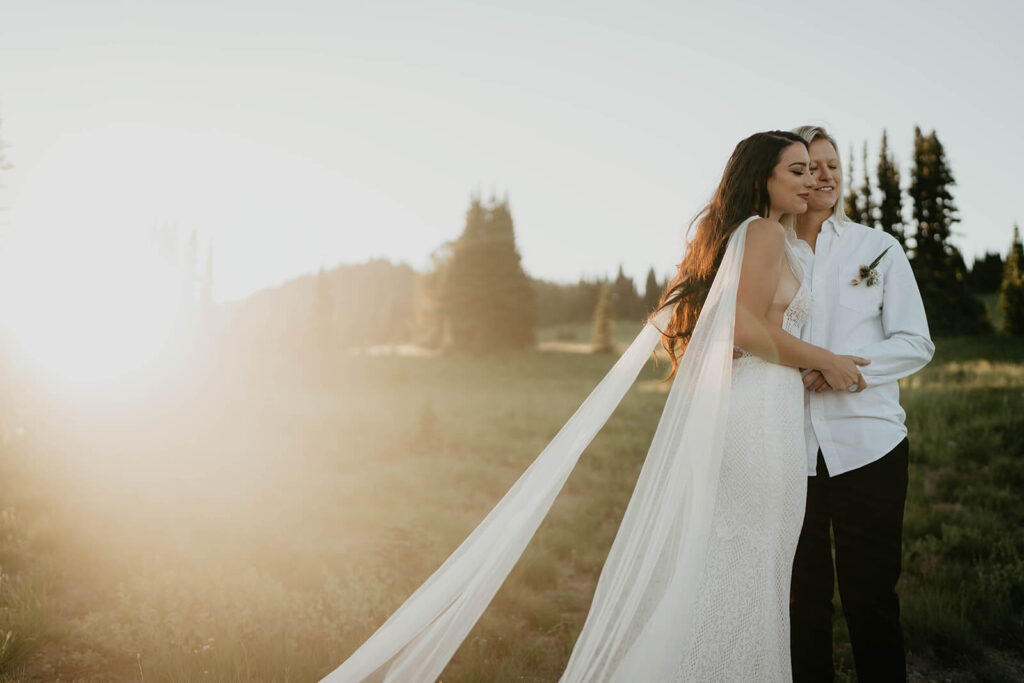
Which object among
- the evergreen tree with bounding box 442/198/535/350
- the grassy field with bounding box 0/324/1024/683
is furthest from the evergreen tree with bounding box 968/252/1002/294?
the grassy field with bounding box 0/324/1024/683

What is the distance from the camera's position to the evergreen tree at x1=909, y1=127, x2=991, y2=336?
32750 millimetres

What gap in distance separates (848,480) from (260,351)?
169 feet

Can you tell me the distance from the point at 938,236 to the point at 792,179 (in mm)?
38673

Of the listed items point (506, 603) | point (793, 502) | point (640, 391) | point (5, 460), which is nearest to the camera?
point (793, 502)

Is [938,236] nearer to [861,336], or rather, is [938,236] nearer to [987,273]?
[987,273]

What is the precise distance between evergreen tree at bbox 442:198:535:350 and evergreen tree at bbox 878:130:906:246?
69.6 feet

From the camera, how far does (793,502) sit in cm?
276

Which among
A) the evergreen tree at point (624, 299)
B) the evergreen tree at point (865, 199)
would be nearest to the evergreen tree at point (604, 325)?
the evergreen tree at point (865, 199)

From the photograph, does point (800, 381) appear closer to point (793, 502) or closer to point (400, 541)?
point (793, 502)

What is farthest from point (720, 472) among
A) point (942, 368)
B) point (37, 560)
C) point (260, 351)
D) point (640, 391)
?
point (260, 351)

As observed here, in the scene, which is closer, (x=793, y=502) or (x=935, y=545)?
(x=793, y=502)

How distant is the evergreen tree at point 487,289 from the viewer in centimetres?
3884

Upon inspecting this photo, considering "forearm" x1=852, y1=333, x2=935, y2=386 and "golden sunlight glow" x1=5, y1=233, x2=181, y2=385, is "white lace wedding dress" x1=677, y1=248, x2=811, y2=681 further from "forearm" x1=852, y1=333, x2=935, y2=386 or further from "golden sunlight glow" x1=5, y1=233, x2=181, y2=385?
"golden sunlight glow" x1=5, y1=233, x2=181, y2=385

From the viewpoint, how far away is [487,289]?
1527 inches
